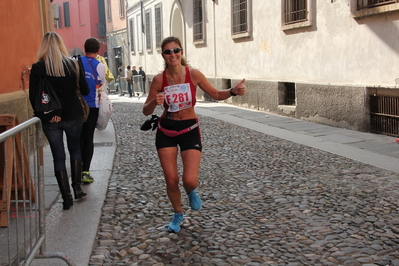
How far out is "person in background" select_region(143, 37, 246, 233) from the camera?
4.21m

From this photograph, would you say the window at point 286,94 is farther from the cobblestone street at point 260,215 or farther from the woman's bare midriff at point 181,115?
the woman's bare midriff at point 181,115

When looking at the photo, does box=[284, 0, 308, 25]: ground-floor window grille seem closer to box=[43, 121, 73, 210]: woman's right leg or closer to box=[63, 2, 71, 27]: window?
box=[43, 121, 73, 210]: woman's right leg

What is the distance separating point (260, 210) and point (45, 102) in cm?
231

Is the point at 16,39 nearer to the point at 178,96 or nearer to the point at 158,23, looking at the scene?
the point at 178,96

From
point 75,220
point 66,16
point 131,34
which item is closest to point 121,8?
point 131,34

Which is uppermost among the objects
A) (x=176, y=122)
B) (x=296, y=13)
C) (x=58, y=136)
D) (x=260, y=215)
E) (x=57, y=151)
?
(x=296, y=13)

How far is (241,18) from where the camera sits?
16.2 meters

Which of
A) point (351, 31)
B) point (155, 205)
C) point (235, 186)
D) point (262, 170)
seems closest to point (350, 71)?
point (351, 31)

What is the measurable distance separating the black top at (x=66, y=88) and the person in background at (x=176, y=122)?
1.07m

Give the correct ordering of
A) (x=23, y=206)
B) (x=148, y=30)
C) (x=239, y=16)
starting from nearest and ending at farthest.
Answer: (x=23, y=206) < (x=239, y=16) < (x=148, y=30)

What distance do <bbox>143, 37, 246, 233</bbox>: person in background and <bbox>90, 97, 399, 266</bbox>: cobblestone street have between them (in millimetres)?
401

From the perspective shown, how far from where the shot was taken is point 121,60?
3819 centimetres

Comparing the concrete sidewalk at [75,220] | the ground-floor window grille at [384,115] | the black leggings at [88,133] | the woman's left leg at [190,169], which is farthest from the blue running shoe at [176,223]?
the ground-floor window grille at [384,115]

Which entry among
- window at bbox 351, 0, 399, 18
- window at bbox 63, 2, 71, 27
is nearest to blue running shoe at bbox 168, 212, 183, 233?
window at bbox 351, 0, 399, 18
